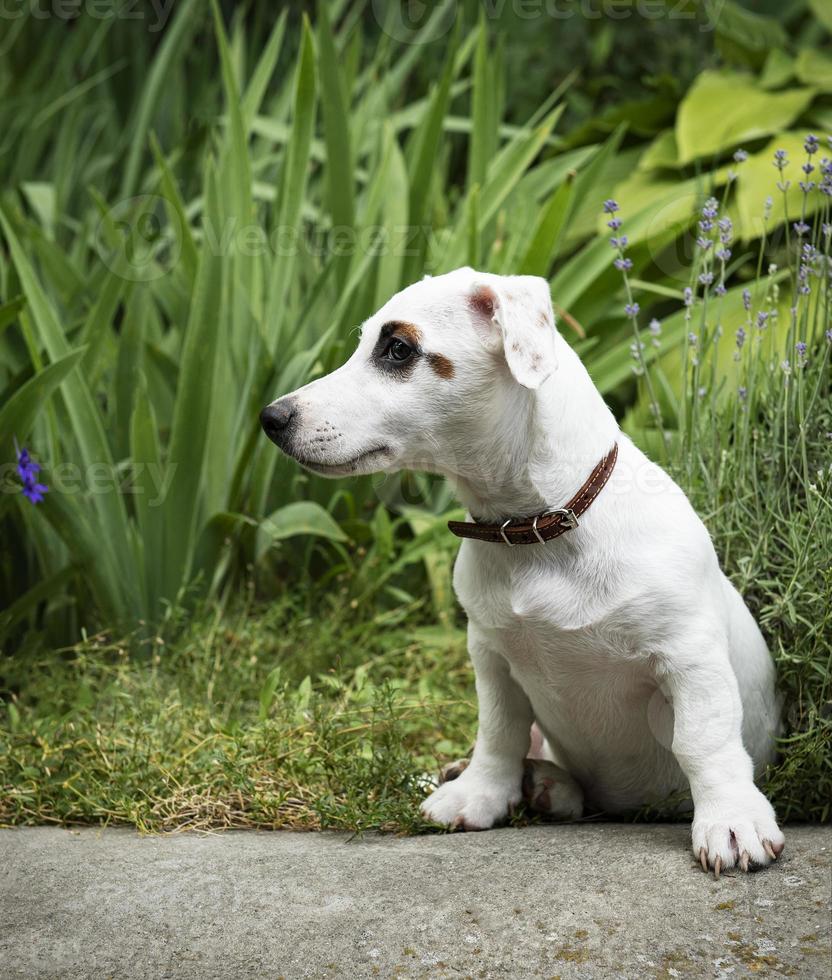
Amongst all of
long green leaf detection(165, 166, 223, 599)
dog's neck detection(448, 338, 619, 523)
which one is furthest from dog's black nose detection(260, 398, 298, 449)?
long green leaf detection(165, 166, 223, 599)

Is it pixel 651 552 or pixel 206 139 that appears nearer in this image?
pixel 651 552

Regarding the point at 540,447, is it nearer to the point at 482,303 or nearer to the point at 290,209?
the point at 482,303

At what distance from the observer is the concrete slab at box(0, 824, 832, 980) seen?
1.73 metres

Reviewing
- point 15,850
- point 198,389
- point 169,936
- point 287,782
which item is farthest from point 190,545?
point 169,936

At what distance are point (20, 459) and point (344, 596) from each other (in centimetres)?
102

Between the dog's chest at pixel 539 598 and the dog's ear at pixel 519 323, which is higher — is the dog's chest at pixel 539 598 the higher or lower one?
the lower one

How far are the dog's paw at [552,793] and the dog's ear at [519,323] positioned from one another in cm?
88

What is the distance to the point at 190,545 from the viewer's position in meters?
3.26

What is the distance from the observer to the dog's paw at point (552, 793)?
2.33 meters

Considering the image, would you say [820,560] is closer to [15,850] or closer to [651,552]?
[651,552]

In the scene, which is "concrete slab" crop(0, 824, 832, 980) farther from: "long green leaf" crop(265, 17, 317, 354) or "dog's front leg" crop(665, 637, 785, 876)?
"long green leaf" crop(265, 17, 317, 354)

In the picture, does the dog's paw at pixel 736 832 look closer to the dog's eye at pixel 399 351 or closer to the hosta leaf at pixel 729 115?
the dog's eye at pixel 399 351

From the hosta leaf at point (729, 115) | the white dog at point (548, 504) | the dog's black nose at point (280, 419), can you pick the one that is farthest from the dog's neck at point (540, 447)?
the hosta leaf at point (729, 115)

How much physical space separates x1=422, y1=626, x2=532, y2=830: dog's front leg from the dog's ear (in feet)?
1.97
